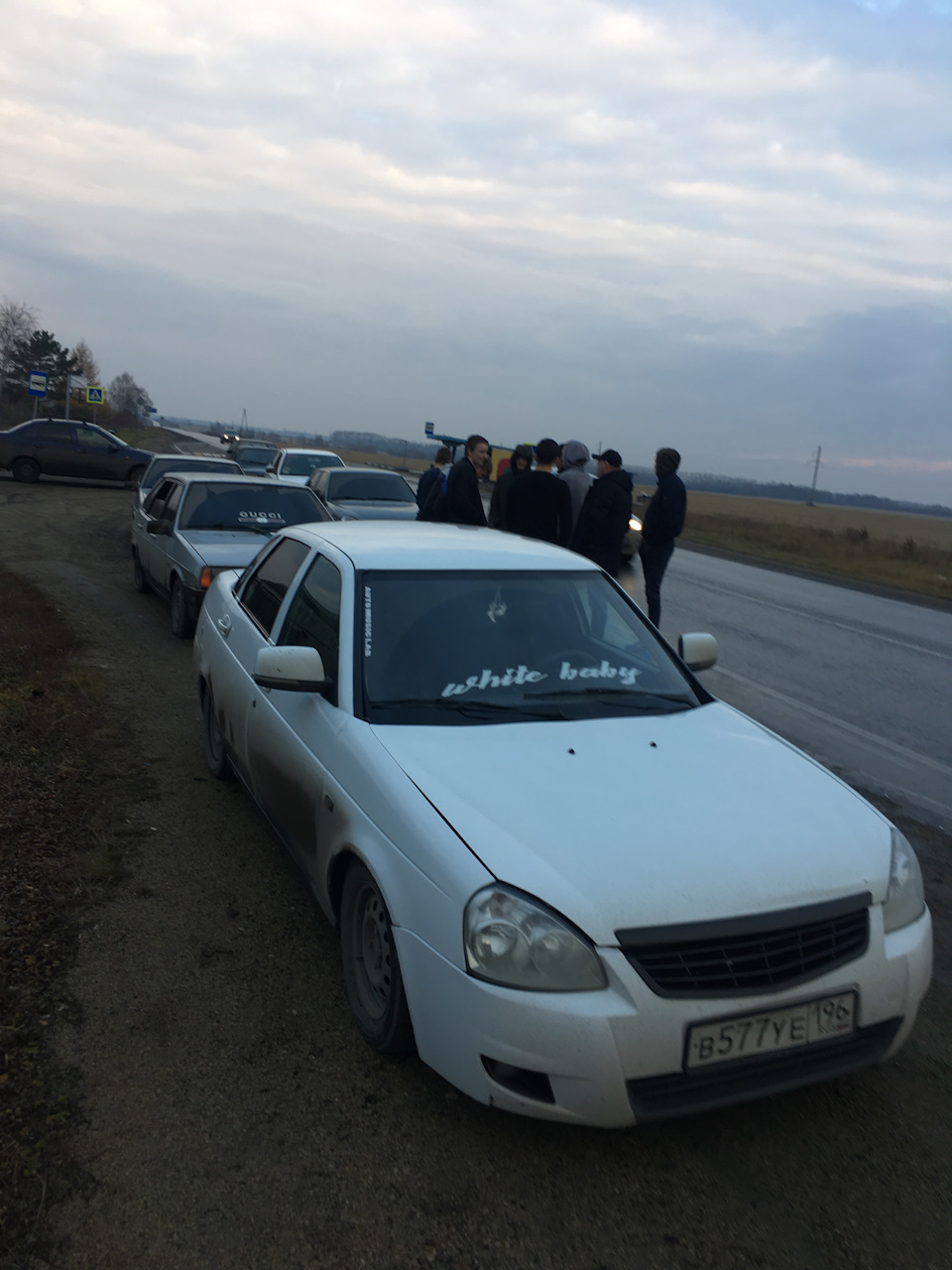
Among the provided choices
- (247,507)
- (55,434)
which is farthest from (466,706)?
(55,434)

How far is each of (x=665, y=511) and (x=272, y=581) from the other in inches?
233

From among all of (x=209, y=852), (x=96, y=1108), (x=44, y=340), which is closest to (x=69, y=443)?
(x=209, y=852)

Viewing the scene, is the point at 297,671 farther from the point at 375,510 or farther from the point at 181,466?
the point at 181,466

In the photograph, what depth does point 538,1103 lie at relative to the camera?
261cm

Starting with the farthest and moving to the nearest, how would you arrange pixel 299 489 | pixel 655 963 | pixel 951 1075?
pixel 299 489 < pixel 951 1075 < pixel 655 963

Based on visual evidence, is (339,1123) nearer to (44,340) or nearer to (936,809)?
(936,809)

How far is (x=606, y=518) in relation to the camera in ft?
29.5

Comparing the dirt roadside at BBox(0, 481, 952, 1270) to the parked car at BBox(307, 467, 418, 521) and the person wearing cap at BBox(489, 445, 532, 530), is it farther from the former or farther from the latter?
the parked car at BBox(307, 467, 418, 521)

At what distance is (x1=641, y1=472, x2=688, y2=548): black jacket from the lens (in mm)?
10109

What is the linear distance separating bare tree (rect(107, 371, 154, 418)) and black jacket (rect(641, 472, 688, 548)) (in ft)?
436

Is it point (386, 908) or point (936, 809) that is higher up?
point (386, 908)

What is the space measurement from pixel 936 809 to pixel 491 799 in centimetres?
402

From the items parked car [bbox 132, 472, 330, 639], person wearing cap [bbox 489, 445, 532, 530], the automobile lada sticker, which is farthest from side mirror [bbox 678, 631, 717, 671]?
parked car [bbox 132, 472, 330, 639]

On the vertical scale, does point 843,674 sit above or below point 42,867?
above
